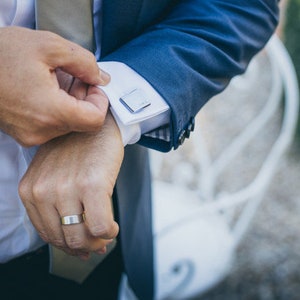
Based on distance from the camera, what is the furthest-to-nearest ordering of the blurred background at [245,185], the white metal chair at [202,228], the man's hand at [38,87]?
the blurred background at [245,185], the white metal chair at [202,228], the man's hand at [38,87]

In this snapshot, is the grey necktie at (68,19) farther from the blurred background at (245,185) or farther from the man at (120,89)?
the blurred background at (245,185)

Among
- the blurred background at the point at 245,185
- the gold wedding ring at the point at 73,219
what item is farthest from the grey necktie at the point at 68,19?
the blurred background at the point at 245,185

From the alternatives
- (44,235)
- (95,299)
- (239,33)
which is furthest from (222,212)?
(44,235)

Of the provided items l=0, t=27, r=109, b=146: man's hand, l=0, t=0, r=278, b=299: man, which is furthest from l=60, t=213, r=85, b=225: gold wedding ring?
l=0, t=27, r=109, b=146: man's hand

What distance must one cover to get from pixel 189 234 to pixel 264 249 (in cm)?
87

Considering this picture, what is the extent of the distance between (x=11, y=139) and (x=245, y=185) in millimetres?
2312

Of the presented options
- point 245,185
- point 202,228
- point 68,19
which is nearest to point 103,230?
point 68,19

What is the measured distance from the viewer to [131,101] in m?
0.86

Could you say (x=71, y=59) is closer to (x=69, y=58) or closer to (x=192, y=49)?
(x=69, y=58)

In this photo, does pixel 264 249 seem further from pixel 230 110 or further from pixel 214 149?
pixel 230 110

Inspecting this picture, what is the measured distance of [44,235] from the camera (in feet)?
2.78

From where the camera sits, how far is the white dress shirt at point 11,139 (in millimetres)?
844

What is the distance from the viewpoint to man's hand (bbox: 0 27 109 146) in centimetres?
72

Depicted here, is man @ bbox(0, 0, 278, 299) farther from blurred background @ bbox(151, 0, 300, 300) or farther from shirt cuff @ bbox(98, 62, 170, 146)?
blurred background @ bbox(151, 0, 300, 300)
